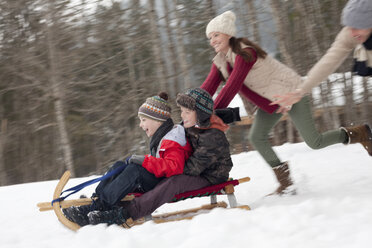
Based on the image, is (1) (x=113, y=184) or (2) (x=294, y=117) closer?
(1) (x=113, y=184)

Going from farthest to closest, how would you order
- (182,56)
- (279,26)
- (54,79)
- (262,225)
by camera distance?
(54,79), (182,56), (279,26), (262,225)

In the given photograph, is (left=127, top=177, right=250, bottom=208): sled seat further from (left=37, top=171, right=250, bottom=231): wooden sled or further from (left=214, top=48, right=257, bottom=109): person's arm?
(left=214, top=48, right=257, bottom=109): person's arm

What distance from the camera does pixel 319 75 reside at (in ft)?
8.91

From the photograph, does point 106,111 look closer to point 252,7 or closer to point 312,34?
point 252,7

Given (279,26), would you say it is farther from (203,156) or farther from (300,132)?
(203,156)

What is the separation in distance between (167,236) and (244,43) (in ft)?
5.54

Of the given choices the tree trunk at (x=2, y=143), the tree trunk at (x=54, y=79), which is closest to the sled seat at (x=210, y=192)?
the tree trunk at (x=54, y=79)

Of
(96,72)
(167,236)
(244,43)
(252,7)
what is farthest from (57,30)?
(167,236)

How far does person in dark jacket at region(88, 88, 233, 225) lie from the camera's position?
9.05 feet

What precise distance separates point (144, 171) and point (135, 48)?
8.14 meters

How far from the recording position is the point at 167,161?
111 inches

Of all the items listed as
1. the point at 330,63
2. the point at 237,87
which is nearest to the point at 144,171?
the point at 237,87

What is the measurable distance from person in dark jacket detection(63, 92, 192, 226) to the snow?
0.22m

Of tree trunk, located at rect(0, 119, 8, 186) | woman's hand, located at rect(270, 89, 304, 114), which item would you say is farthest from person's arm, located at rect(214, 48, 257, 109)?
tree trunk, located at rect(0, 119, 8, 186)
